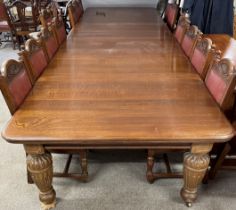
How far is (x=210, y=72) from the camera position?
58.1 inches

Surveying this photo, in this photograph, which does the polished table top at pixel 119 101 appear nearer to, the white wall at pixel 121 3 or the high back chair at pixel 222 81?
the high back chair at pixel 222 81

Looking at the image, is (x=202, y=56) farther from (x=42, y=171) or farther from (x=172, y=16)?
(x=172, y=16)

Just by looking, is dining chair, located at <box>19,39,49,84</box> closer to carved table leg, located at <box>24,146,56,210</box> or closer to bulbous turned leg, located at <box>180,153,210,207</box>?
carved table leg, located at <box>24,146,56,210</box>

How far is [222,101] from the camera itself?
4.20 feet

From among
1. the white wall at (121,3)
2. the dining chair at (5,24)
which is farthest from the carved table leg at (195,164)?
the dining chair at (5,24)

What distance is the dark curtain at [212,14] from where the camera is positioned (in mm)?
2490

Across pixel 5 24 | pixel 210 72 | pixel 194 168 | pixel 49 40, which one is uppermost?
pixel 49 40

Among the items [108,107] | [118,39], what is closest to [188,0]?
[118,39]

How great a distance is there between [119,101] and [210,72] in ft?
1.85

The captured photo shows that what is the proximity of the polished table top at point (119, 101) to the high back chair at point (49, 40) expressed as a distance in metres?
0.06

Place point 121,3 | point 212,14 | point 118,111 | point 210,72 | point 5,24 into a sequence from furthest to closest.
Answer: point 5,24, point 121,3, point 212,14, point 210,72, point 118,111

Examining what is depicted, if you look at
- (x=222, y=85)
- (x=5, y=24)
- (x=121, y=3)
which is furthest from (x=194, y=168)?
(x=5, y=24)

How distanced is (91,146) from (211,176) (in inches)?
38.5

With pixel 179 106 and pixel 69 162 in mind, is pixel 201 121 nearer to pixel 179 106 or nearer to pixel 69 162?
pixel 179 106
